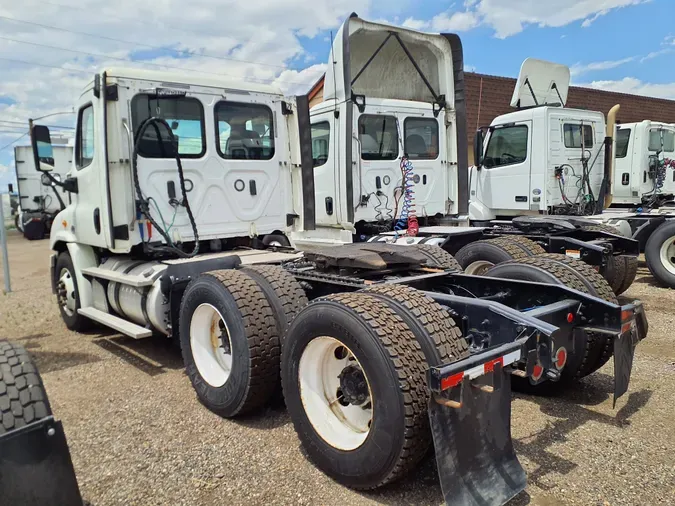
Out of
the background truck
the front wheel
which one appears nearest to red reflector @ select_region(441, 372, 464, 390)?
the front wheel

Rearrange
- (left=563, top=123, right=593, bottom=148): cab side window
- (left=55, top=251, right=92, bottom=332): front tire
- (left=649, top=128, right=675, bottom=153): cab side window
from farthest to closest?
(left=649, top=128, right=675, bottom=153): cab side window
(left=563, top=123, right=593, bottom=148): cab side window
(left=55, top=251, right=92, bottom=332): front tire

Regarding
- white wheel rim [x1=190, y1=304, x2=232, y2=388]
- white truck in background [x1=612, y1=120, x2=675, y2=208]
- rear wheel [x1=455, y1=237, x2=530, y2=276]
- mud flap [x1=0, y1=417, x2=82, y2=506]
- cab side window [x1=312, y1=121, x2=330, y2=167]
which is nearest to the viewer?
mud flap [x1=0, y1=417, x2=82, y2=506]

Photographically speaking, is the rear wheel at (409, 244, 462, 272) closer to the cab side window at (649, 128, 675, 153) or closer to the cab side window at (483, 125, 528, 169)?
the cab side window at (483, 125, 528, 169)

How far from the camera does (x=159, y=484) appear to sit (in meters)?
3.08

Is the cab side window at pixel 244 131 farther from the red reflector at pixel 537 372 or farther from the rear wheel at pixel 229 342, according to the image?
the red reflector at pixel 537 372

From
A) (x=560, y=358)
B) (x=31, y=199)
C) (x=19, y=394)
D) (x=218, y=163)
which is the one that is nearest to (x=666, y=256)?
(x=560, y=358)

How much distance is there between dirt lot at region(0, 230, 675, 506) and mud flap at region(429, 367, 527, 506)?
0.26 meters

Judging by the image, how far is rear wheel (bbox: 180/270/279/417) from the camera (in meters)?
3.66

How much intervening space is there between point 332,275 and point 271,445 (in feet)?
3.98

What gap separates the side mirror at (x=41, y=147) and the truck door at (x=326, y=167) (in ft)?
10.6

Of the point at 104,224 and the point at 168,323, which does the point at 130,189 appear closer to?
the point at 104,224

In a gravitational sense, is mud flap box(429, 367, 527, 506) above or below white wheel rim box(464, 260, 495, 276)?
below

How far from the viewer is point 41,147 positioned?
562 centimetres

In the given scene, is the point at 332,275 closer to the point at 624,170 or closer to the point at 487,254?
the point at 487,254
